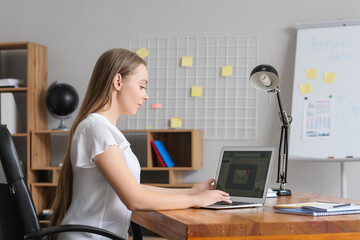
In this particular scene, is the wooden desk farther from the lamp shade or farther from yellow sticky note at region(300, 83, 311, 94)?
yellow sticky note at region(300, 83, 311, 94)

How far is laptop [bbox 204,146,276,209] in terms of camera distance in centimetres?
184

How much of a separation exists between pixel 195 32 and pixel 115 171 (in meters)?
2.86

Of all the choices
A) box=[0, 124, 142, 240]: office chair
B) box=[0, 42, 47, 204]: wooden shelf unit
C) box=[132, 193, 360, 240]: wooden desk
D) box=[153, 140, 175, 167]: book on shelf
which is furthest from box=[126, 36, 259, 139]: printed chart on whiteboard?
box=[0, 124, 142, 240]: office chair

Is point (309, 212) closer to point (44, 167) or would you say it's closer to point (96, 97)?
point (96, 97)

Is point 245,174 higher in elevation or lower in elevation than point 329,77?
lower

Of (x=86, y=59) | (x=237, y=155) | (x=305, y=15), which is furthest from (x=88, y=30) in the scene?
(x=237, y=155)

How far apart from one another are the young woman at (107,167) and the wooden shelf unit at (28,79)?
2.66 meters

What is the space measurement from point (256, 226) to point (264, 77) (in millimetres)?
1146

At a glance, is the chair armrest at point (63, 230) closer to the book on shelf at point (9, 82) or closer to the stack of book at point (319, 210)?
the stack of book at point (319, 210)

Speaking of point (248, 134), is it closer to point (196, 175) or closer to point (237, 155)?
point (196, 175)

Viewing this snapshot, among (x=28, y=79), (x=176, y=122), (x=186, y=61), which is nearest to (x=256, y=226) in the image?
(x=176, y=122)

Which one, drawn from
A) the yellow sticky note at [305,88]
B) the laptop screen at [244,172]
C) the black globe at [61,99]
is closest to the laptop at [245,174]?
the laptop screen at [244,172]

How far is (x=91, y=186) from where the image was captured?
1683 mm

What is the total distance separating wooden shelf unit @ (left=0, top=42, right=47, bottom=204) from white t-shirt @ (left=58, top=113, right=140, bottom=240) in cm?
274
